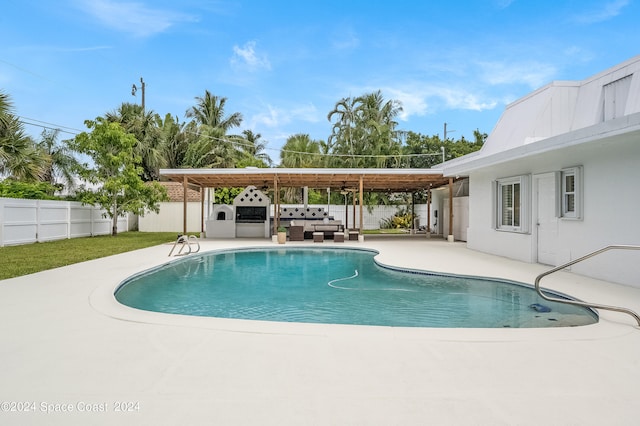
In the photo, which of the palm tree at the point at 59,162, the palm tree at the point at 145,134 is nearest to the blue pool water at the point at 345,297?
the palm tree at the point at 59,162

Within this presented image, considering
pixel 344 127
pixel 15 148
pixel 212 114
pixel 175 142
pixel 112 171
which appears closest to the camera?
pixel 15 148

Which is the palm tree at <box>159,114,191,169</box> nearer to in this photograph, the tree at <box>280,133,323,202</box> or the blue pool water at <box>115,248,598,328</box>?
the tree at <box>280,133,323,202</box>

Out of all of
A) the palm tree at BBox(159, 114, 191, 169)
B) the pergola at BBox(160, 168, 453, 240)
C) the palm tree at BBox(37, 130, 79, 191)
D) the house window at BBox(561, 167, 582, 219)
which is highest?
the palm tree at BBox(159, 114, 191, 169)

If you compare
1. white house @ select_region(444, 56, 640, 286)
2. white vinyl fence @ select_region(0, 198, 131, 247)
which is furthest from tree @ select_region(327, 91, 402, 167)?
white vinyl fence @ select_region(0, 198, 131, 247)

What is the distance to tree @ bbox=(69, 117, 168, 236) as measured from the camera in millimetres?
17031

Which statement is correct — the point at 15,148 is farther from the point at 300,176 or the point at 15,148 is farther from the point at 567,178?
the point at 567,178

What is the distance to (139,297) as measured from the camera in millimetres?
6434

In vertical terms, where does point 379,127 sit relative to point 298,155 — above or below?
above

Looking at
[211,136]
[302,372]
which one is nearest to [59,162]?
[211,136]

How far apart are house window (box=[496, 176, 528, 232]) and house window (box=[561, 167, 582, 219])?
121cm

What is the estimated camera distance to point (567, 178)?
27.7 ft

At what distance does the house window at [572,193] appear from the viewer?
25.9ft

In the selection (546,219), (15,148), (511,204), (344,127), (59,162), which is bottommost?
(546,219)

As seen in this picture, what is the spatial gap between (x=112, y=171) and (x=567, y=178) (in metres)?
18.0
